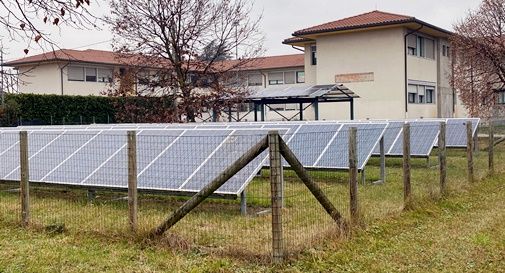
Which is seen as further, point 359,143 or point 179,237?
point 359,143

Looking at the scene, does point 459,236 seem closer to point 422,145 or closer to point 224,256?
point 224,256

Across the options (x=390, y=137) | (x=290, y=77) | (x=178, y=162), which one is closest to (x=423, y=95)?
(x=290, y=77)

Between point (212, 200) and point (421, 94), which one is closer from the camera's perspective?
point (212, 200)

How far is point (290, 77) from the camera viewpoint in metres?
50.3

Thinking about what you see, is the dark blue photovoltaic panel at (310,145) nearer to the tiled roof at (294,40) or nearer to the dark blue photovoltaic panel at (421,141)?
the dark blue photovoltaic panel at (421,141)

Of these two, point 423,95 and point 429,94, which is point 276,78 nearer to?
point 429,94

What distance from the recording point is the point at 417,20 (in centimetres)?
3039

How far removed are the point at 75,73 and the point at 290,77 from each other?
18837mm

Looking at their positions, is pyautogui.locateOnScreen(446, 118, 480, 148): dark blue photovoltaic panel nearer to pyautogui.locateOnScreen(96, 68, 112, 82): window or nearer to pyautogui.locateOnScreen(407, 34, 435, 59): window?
pyautogui.locateOnScreen(407, 34, 435, 59): window

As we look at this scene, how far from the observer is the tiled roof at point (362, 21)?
30897 mm

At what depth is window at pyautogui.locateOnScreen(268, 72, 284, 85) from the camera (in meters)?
50.8

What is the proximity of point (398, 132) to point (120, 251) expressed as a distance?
36.2 feet

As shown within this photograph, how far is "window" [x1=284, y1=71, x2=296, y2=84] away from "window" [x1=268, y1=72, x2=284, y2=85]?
0.39 m

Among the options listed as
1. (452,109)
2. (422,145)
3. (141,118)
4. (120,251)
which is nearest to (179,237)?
(120,251)
